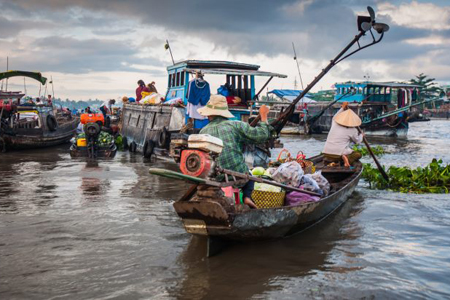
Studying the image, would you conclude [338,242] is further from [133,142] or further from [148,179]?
[133,142]

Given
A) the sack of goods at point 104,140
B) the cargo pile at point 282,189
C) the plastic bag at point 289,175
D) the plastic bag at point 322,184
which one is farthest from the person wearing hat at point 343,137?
the sack of goods at point 104,140

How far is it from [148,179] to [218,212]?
6.91 m

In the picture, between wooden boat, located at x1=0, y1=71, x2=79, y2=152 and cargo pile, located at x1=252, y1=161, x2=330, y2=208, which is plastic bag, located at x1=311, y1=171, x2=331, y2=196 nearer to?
cargo pile, located at x1=252, y1=161, x2=330, y2=208

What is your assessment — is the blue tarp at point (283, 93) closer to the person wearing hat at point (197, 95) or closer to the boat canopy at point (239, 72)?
the boat canopy at point (239, 72)

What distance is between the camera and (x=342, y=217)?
8.00m

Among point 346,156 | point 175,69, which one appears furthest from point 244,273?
point 175,69

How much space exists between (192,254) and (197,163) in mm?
1349

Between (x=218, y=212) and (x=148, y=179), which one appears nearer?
(x=218, y=212)

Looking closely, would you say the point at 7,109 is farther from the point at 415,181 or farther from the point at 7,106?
the point at 415,181

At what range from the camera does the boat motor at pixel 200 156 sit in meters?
5.17

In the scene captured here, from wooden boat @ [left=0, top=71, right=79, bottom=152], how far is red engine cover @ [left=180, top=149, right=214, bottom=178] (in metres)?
14.9

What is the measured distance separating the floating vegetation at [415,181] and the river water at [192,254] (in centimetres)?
55

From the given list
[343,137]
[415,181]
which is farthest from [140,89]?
[415,181]

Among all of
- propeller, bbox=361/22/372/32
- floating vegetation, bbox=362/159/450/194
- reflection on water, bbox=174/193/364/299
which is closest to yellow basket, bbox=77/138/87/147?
floating vegetation, bbox=362/159/450/194
